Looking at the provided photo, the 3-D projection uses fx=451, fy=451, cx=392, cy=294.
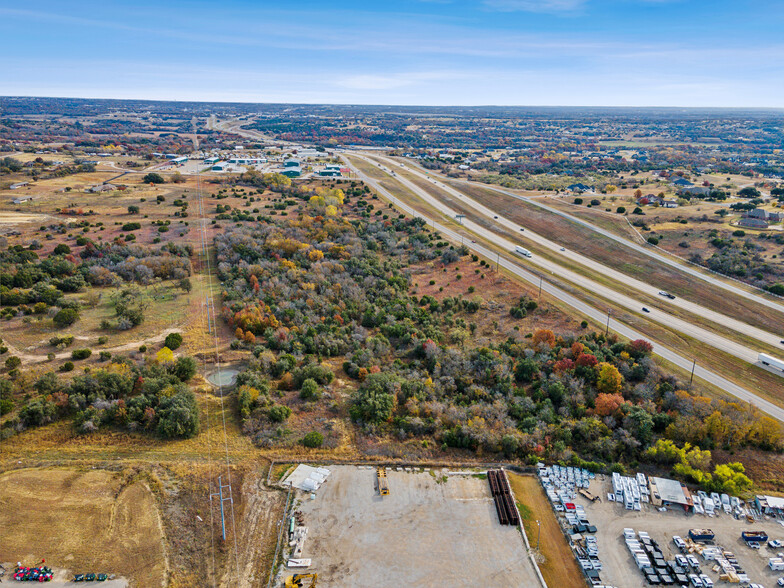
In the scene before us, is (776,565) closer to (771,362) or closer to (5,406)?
(771,362)

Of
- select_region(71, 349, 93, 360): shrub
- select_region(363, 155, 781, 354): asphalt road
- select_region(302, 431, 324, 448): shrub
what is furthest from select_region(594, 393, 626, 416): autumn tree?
select_region(71, 349, 93, 360): shrub

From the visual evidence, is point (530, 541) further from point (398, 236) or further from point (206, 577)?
point (398, 236)

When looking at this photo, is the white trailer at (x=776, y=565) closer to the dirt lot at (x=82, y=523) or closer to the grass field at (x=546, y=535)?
the grass field at (x=546, y=535)

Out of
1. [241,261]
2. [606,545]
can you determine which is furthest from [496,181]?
[606,545]

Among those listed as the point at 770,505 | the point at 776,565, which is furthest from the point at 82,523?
the point at 770,505

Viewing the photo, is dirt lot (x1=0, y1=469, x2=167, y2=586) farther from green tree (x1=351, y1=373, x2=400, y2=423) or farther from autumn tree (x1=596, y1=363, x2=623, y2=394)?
autumn tree (x1=596, y1=363, x2=623, y2=394)

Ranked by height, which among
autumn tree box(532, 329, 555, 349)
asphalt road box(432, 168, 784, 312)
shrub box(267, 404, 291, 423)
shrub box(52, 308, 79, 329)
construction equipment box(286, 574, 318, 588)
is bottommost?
construction equipment box(286, 574, 318, 588)

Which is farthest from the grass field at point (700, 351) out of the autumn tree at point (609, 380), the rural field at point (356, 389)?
the autumn tree at point (609, 380)
